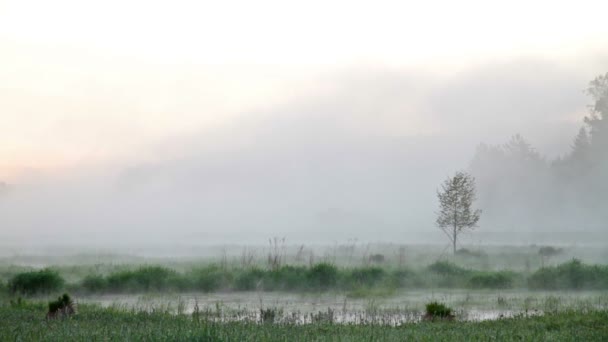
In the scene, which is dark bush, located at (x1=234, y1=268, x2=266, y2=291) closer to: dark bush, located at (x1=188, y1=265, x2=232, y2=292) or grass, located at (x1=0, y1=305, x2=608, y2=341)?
dark bush, located at (x1=188, y1=265, x2=232, y2=292)

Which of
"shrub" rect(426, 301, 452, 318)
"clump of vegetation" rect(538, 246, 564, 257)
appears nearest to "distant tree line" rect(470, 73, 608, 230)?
"clump of vegetation" rect(538, 246, 564, 257)

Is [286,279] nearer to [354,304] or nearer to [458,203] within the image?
[354,304]

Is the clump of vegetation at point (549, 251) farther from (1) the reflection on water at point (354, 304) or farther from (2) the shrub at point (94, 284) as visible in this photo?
(2) the shrub at point (94, 284)

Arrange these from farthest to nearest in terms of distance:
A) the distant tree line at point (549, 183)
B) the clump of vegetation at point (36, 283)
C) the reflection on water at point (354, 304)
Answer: the distant tree line at point (549, 183), the clump of vegetation at point (36, 283), the reflection on water at point (354, 304)

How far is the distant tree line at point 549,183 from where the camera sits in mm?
87438

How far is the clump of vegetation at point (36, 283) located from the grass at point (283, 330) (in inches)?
474

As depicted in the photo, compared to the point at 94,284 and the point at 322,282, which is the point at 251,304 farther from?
the point at 94,284

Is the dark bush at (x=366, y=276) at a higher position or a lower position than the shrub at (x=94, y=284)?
higher

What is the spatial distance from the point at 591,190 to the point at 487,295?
69223 millimetres

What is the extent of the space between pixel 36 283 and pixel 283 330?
19.3m

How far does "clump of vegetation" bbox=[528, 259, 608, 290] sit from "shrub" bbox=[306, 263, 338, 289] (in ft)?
28.9

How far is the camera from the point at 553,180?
9694 centimetres

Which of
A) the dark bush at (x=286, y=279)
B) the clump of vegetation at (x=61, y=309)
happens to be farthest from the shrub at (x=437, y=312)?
the dark bush at (x=286, y=279)

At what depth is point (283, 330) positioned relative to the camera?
12078mm
